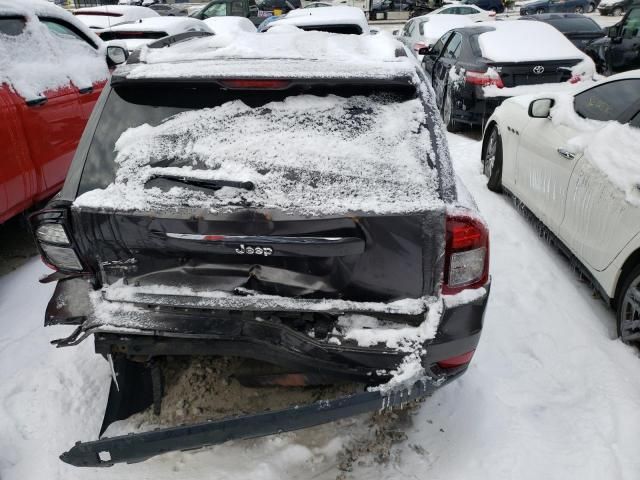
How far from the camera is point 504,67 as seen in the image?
7.30 metres

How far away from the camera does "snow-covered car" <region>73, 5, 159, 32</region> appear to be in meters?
9.70

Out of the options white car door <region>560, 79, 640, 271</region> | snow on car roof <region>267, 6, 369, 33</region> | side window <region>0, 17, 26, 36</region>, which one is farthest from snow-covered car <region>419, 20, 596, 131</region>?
side window <region>0, 17, 26, 36</region>

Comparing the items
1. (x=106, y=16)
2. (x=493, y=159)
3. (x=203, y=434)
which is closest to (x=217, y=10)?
(x=106, y=16)

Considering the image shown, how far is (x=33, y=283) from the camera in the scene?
13.2 ft

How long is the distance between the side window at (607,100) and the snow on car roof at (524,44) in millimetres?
3452

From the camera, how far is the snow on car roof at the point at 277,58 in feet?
7.15

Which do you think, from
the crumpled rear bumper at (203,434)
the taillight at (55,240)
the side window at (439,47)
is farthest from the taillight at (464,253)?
the side window at (439,47)

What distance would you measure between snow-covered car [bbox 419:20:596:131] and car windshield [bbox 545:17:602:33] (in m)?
5.16

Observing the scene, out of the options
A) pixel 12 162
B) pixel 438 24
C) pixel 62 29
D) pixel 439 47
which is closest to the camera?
pixel 12 162

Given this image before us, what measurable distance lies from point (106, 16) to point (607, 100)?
989cm

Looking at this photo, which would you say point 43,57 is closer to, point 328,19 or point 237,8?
point 328,19

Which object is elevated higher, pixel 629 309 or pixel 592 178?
pixel 592 178

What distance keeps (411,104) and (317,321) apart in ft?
3.46

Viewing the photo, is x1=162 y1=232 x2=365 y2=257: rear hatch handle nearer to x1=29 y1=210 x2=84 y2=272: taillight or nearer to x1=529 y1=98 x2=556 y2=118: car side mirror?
x1=29 y1=210 x2=84 y2=272: taillight
